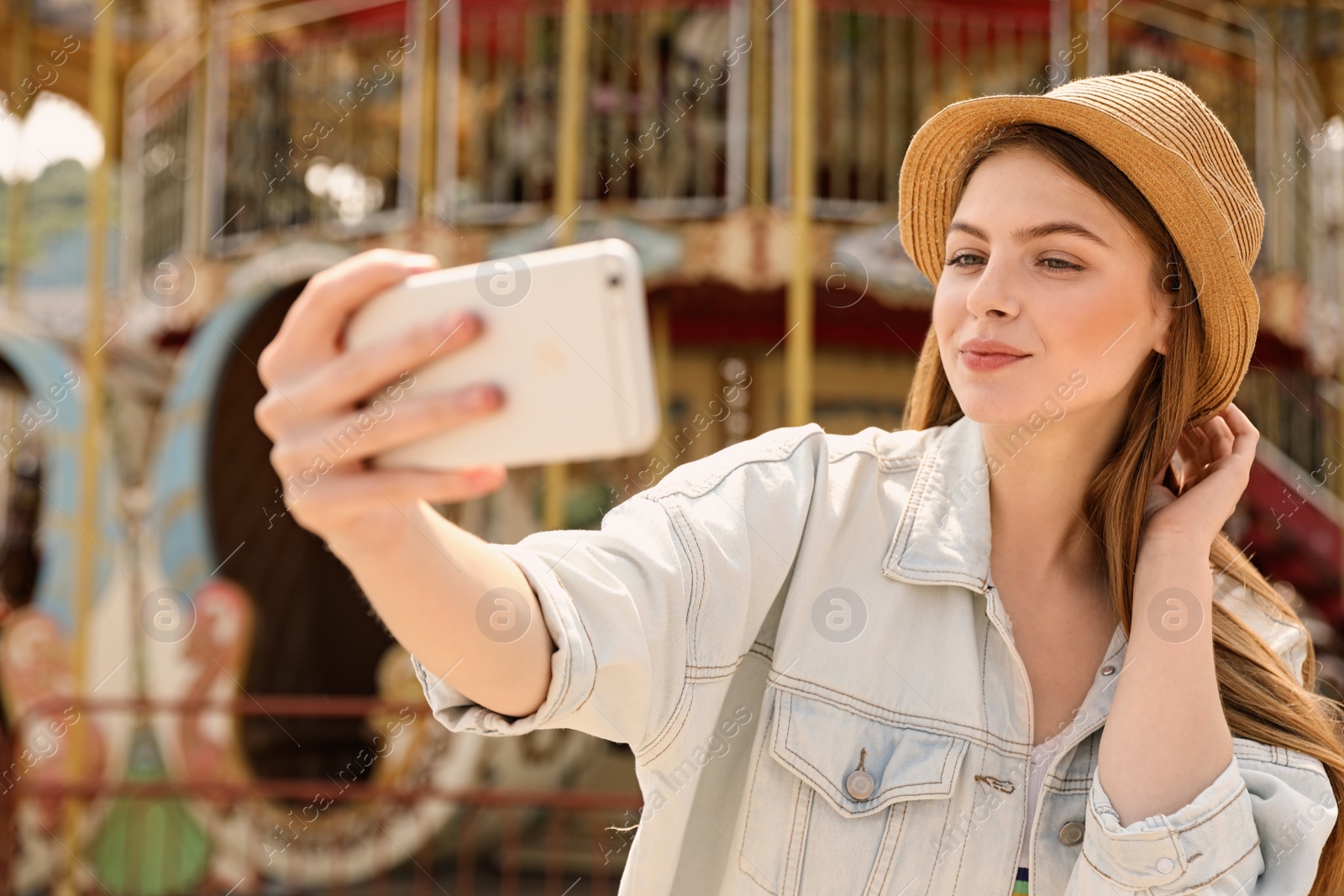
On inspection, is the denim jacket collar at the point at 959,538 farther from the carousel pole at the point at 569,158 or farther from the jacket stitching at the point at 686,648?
the carousel pole at the point at 569,158

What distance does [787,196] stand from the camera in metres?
6.60

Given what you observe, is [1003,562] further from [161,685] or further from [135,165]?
[135,165]

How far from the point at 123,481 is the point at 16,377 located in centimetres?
174

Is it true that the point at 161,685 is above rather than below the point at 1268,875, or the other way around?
below

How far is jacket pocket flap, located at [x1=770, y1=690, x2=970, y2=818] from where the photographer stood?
1500 mm

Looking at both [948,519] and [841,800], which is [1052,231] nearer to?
[948,519]

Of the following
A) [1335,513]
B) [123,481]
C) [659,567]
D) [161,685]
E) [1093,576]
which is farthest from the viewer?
[1335,513]

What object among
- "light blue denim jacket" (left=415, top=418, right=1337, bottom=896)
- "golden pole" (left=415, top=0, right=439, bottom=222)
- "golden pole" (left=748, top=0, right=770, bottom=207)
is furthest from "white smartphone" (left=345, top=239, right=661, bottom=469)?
"golden pole" (left=415, top=0, right=439, bottom=222)

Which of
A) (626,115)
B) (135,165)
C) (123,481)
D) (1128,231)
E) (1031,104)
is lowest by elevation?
(123,481)

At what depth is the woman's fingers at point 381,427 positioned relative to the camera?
0.85 m

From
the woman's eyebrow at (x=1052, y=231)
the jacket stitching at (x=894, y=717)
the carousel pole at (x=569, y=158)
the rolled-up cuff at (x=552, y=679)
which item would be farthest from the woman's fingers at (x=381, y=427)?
the carousel pole at (x=569, y=158)

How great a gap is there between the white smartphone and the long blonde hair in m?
0.99

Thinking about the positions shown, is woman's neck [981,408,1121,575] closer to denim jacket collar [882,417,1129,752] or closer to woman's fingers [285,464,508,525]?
denim jacket collar [882,417,1129,752]

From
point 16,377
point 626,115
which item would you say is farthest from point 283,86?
point 16,377
